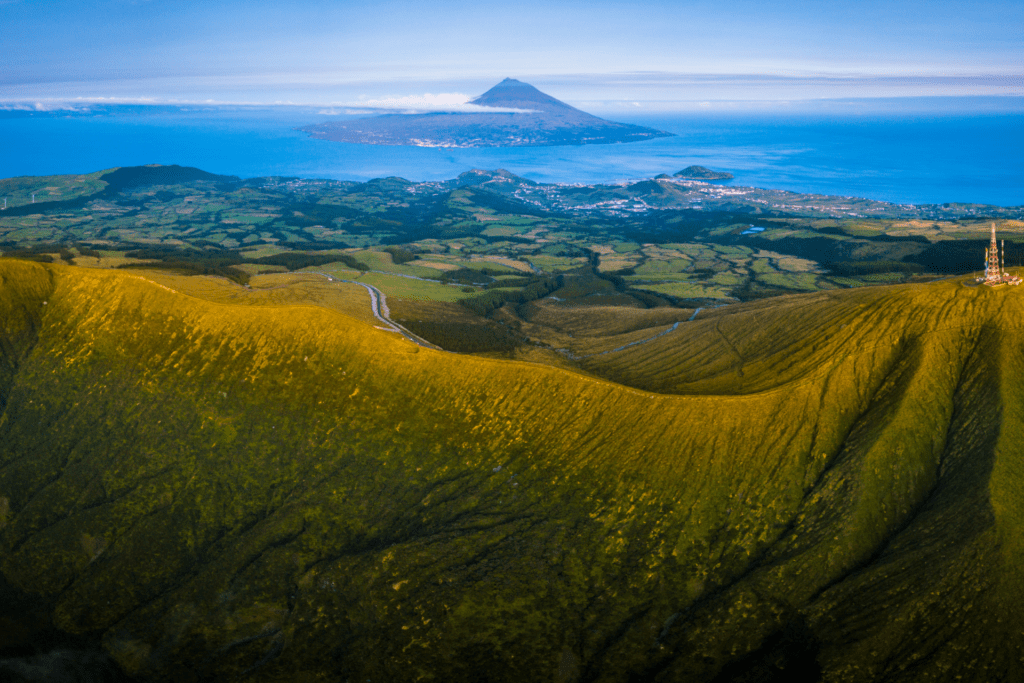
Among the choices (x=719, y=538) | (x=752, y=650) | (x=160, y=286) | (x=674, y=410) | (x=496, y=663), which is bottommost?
(x=496, y=663)

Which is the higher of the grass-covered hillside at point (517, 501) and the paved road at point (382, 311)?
the paved road at point (382, 311)

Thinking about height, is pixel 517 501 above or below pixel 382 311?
below

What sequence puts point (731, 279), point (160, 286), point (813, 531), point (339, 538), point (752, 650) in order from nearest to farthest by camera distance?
point (752, 650)
point (813, 531)
point (339, 538)
point (160, 286)
point (731, 279)

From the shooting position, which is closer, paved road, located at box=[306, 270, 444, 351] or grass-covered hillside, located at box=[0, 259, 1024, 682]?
grass-covered hillside, located at box=[0, 259, 1024, 682]

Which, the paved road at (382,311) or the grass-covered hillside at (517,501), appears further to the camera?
the paved road at (382,311)

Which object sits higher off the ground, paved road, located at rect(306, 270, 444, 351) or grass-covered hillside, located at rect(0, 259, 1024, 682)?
paved road, located at rect(306, 270, 444, 351)

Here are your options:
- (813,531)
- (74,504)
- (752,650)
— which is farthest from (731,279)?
(74,504)

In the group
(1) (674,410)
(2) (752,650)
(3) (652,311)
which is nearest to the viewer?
(2) (752,650)

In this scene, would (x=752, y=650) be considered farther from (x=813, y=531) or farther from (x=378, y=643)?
(x=378, y=643)
